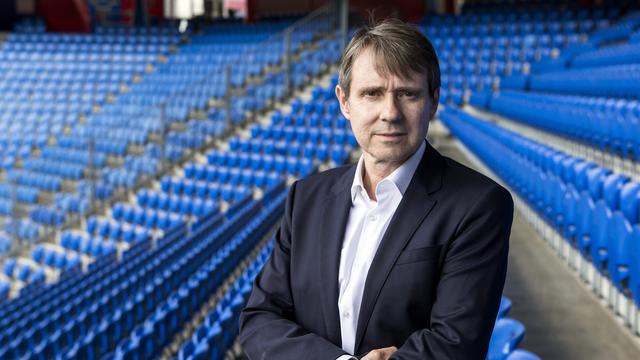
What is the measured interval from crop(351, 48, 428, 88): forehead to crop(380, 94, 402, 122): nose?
0.02 meters

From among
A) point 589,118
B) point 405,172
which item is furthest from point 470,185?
point 589,118

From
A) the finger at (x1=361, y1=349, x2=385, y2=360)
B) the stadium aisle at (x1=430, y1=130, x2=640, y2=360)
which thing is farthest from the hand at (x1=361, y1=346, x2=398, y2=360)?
the stadium aisle at (x1=430, y1=130, x2=640, y2=360)

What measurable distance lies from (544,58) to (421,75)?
816 centimetres

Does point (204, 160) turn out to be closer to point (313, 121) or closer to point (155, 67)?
point (313, 121)

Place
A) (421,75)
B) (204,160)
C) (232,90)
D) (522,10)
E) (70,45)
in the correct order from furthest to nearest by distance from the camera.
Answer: (70,45)
(522,10)
(232,90)
(204,160)
(421,75)

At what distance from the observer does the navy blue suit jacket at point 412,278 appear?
0.78 metres

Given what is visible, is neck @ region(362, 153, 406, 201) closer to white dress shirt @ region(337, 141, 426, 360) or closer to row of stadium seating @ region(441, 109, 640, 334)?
white dress shirt @ region(337, 141, 426, 360)

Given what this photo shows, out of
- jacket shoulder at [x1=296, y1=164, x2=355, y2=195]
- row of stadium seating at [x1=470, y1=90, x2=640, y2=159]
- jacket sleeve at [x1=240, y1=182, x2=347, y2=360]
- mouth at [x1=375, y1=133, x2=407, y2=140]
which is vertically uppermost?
mouth at [x1=375, y1=133, x2=407, y2=140]

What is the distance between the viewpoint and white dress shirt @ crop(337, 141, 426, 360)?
2.77 ft

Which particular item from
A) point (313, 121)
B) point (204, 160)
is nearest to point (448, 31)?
point (313, 121)

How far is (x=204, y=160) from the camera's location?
25.1 ft

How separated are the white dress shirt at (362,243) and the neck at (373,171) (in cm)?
1

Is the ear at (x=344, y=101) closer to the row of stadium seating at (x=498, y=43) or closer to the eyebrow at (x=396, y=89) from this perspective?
the eyebrow at (x=396, y=89)

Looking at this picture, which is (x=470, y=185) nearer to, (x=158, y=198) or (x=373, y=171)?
(x=373, y=171)
